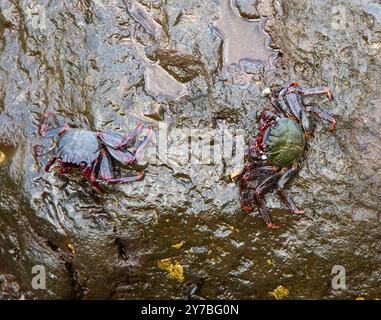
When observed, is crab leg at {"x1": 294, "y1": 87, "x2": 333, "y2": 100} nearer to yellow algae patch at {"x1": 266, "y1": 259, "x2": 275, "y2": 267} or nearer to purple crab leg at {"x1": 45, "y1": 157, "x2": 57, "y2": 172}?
yellow algae patch at {"x1": 266, "y1": 259, "x2": 275, "y2": 267}

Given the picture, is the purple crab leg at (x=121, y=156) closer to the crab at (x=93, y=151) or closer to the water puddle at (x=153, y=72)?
the crab at (x=93, y=151)

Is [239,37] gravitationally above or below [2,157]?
above

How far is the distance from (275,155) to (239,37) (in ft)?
3.24

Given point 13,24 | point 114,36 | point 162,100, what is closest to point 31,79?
point 13,24

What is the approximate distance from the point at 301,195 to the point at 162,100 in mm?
1274

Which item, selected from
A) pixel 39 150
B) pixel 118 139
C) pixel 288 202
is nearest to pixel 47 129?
pixel 39 150

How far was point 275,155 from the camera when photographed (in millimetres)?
3641

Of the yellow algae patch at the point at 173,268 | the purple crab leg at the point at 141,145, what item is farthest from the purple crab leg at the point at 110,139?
the yellow algae patch at the point at 173,268

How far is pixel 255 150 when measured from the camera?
3.70 metres

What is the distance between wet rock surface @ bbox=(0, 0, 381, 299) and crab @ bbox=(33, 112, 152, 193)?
0.28 feet

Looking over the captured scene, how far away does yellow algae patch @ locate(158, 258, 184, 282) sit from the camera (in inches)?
151

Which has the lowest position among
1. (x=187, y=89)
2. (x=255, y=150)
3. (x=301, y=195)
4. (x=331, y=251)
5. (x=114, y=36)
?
(x=331, y=251)

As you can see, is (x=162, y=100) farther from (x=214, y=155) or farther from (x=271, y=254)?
(x=271, y=254)

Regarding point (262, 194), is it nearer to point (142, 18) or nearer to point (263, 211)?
point (263, 211)
